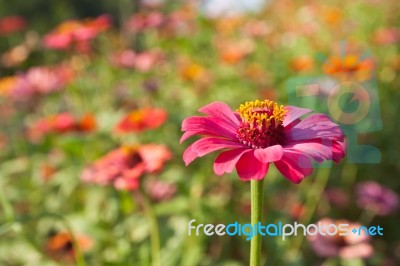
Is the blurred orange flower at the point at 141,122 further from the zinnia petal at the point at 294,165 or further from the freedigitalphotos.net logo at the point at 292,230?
the zinnia petal at the point at 294,165

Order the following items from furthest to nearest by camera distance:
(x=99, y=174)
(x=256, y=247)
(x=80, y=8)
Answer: (x=80, y=8), (x=99, y=174), (x=256, y=247)

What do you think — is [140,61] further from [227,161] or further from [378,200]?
[227,161]

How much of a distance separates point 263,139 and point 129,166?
0.45 meters

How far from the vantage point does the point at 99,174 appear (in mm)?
892

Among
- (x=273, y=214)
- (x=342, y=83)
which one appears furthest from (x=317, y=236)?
(x=342, y=83)

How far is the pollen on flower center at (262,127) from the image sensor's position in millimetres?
482

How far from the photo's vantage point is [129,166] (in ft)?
2.92

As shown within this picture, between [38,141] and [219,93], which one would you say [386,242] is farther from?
[38,141]

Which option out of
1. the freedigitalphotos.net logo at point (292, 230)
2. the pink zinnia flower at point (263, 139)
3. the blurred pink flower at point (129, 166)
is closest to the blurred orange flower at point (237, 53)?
the freedigitalphotos.net logo at point (292, 230)

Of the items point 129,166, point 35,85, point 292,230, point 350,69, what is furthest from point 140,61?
point 292,230

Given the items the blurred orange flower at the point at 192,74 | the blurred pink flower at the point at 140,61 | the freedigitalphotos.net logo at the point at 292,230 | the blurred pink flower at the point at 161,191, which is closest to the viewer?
the freedigitalphotos.net logo at the point at 292,230

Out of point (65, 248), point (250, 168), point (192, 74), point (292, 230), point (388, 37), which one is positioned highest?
point (388, 37)

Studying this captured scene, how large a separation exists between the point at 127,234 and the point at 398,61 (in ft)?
4.09

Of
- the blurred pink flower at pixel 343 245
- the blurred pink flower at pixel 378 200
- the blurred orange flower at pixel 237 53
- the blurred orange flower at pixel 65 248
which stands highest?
the blurred orange flower at pixel 237 53
